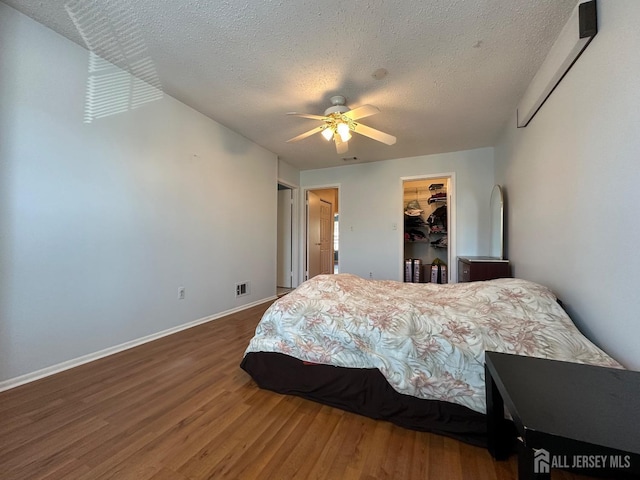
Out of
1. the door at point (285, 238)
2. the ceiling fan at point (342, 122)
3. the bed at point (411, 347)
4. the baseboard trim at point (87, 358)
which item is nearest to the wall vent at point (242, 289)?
the baseboard trim at point (87, 358)

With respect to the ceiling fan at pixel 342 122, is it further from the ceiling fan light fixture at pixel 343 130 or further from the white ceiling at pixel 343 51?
the white ceiling at pixel 343 51

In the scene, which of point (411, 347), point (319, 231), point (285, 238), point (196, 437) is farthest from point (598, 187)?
point (319, 231)

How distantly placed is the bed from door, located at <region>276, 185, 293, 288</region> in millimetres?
3282

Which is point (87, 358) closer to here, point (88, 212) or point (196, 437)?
point (88, 212)

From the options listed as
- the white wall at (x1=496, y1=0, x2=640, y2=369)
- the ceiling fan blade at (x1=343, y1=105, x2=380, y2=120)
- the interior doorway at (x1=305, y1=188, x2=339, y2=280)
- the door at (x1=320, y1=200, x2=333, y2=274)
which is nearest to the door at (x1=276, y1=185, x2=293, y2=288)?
the interior doorway at (x1=305, y1=188, x2=339, y2=280)

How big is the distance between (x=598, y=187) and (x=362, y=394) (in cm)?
172

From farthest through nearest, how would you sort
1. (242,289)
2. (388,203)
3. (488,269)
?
(388,203) < (242,289) < (488,269)

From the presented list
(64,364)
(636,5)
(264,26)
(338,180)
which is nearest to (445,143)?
(338,180)

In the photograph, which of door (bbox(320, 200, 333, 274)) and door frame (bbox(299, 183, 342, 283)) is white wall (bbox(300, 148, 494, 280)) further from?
door (bbox(320, 200, 333, 274))

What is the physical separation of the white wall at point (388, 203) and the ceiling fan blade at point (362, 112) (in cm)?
223

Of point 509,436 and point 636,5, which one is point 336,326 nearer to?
point 509,436

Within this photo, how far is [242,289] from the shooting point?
3.67 m

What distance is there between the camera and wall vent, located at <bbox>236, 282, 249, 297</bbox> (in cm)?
359

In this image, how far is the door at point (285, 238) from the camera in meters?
5.11
